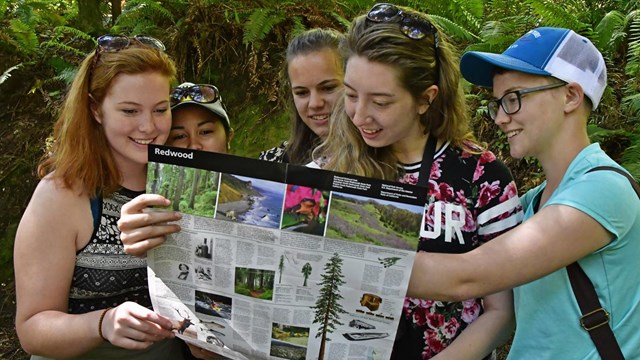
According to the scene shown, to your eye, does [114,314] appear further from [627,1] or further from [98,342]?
[627,1]

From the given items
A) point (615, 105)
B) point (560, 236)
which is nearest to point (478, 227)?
point (560, 236)

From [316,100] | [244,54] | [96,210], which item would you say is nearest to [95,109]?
[96,210]

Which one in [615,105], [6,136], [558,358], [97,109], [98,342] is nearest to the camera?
[558,358]

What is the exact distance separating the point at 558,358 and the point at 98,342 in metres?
1.78

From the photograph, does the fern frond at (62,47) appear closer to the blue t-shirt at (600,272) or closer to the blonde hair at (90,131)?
the blonde hair at (90,131)

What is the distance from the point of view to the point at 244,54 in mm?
5738

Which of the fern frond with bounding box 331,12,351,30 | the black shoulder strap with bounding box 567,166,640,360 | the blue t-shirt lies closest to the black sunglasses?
the blue t-shirt

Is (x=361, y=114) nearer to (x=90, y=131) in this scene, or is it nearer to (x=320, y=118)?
(x=320, y=118)

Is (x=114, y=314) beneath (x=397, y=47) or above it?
beneath

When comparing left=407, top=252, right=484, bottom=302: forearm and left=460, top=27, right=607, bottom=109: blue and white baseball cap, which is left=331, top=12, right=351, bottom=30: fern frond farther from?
left=407, top=252, right=484, bottom=302: forearm

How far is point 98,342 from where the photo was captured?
2.46m

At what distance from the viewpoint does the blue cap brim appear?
6.93 ft

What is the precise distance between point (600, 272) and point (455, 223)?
52 centimetres

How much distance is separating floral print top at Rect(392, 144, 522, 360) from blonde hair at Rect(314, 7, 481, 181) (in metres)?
0.15
